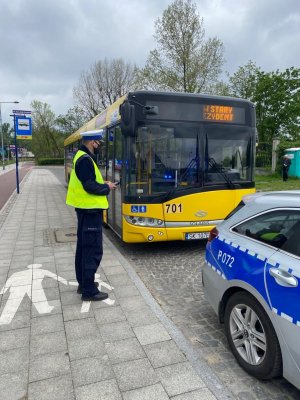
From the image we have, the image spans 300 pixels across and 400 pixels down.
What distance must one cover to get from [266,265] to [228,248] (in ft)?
1.81

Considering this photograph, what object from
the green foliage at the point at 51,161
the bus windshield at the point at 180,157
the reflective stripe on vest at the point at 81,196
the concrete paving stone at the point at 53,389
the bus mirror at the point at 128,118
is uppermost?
the green foliage at the point at 51,161

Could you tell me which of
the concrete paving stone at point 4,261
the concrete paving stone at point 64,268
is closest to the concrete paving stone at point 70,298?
the concrete paving stone at point 64,268

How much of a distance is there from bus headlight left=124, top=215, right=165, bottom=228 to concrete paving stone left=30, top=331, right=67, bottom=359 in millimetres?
2465

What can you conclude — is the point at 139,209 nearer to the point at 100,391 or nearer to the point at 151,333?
the point at 151,333

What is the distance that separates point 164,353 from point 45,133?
60.6 metres

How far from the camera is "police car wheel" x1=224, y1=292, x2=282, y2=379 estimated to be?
7.85ft

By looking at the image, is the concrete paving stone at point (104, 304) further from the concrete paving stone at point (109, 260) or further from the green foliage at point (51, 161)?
the green foliage at point (51, 161)

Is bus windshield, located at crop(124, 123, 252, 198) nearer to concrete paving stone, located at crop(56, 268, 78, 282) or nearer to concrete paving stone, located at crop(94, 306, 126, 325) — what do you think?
concrete paving stone, located at crop(56, 268, 78, 282)

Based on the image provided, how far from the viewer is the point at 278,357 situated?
2.36 metres

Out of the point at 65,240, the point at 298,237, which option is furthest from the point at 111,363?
the point at 65,240

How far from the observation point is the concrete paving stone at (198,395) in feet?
7.84

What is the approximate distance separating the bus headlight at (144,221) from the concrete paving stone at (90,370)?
109 inches

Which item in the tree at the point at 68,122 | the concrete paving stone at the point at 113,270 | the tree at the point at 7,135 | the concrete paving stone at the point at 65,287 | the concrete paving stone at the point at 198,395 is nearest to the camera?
the concrete paving stone at the point at 198,395

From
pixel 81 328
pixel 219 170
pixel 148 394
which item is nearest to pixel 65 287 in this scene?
pixel 81 328
